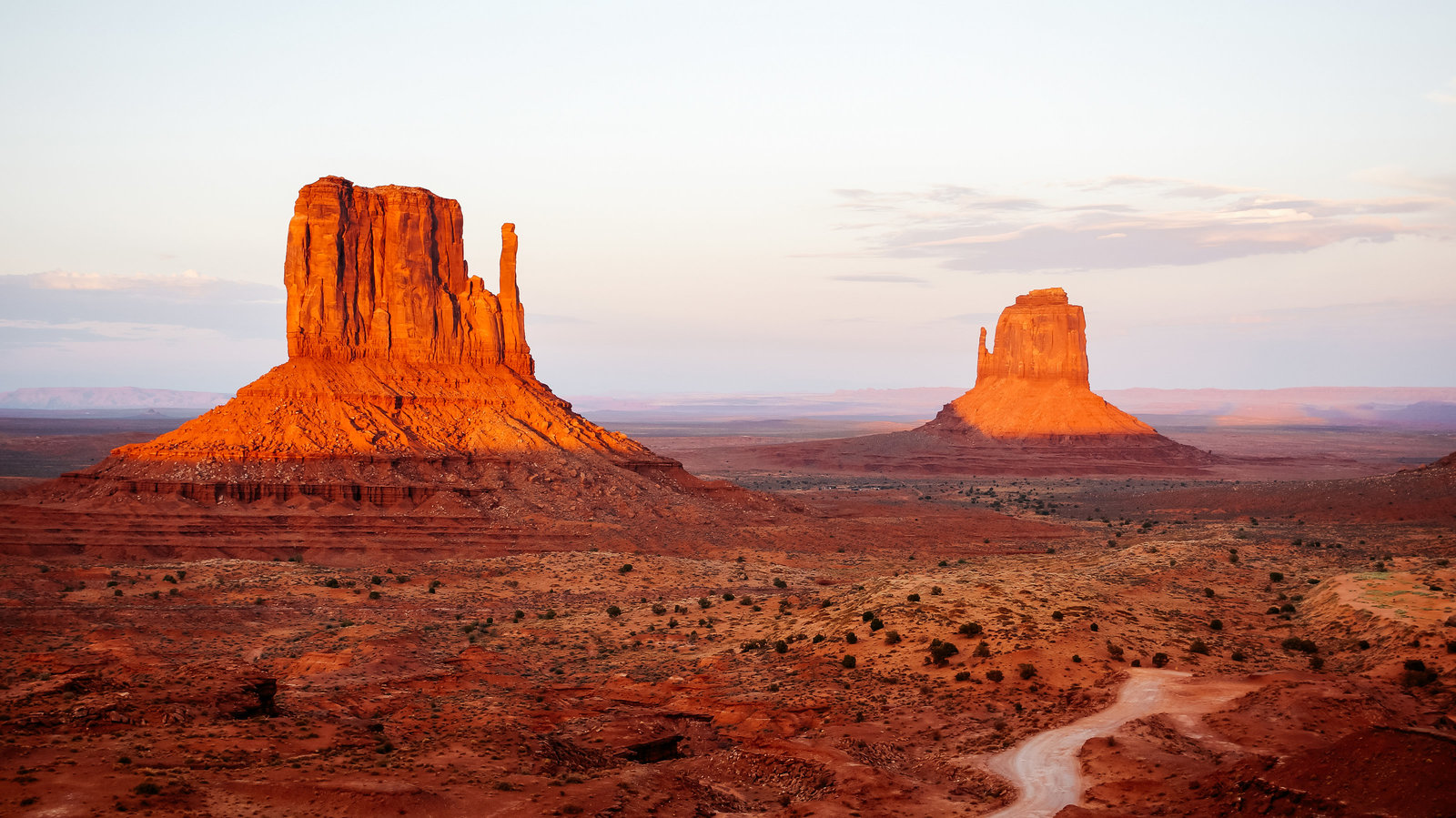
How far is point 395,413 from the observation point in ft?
235

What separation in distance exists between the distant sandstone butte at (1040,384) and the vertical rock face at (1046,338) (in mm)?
122

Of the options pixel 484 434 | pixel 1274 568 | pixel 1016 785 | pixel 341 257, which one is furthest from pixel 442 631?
pixel 341 257

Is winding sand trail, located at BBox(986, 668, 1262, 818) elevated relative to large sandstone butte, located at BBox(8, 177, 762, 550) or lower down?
lower down

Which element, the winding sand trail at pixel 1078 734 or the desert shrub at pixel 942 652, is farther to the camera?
the desert shrub at pixel 942 652

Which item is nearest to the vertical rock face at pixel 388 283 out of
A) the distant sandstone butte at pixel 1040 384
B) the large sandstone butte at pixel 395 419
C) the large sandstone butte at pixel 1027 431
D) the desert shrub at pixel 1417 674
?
the large sandstone butte at pixel 395 419

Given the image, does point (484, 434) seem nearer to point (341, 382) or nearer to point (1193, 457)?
point (341, 382)

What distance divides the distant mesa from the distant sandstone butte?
256ft

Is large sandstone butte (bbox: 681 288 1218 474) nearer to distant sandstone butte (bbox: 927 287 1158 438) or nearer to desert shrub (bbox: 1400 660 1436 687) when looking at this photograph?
distant sandstone butte (bbox: 927 287 1158 438)

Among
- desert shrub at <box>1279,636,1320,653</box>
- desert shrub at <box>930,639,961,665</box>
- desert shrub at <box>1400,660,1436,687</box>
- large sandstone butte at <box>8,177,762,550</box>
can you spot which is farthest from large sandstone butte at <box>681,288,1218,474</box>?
desert shrub at <box>1400,660,1436,687</box>

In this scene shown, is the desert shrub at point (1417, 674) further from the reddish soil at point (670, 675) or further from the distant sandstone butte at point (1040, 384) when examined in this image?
the distant sandstone butte at point (1040, 384)

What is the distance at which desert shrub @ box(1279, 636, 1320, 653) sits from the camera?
32.8 metres

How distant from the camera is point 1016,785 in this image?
23125mm

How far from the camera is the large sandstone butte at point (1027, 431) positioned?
440ft

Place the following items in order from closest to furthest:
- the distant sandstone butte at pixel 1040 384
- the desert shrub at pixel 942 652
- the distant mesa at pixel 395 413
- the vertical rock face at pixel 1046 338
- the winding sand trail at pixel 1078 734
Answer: the winding sand trail at pixel 1078 734 → the desert shrub at pixel 942 652 → the distant mesa at pixel 395 413 → the distant sandstone butte at pixel 1040 384 → the vertical rock face at pixel 1046 338
